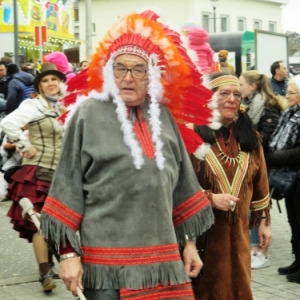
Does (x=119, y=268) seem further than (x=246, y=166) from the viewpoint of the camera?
No

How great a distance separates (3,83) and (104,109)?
29.8 ft

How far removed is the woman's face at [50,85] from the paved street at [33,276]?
5.16ft

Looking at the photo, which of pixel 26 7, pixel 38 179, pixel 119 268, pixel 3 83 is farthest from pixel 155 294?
pixel 26 7

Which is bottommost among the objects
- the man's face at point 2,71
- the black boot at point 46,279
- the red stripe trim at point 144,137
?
the black boot at point 46,279

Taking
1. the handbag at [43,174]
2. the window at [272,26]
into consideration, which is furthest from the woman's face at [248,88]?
the window at [272,26]

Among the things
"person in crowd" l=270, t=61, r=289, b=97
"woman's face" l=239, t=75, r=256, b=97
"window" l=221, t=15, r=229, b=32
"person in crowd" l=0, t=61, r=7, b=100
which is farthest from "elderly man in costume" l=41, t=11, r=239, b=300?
"window" l=221, t=15, r=229, b=32

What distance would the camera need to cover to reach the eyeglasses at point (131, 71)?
327 centimetres

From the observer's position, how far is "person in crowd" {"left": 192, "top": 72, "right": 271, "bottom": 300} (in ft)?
13.5

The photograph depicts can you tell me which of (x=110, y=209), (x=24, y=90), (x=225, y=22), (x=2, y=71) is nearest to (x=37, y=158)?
(x=110, y=209)

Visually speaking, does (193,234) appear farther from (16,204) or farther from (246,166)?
(16,204)

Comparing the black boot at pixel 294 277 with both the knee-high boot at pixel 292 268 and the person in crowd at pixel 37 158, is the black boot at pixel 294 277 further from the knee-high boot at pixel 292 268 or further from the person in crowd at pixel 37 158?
the person in crowd at pixel 37 158

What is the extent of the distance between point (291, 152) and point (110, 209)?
332cm

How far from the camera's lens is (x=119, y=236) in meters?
3.13

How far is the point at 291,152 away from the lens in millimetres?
6133
